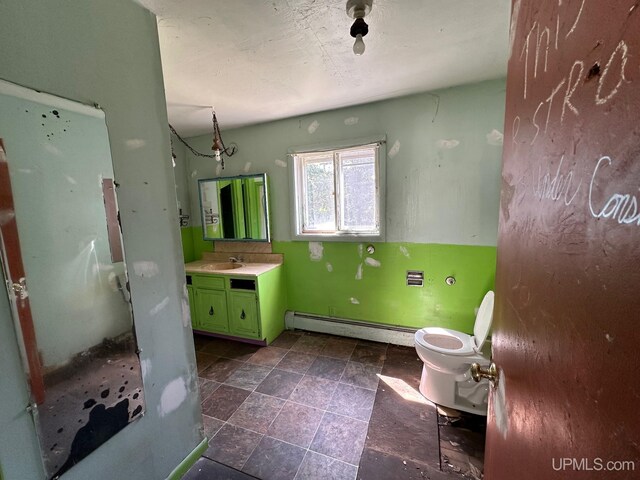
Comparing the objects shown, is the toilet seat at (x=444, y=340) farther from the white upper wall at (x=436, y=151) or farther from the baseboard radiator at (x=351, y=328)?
the white upper wall at (x=436, y=151)

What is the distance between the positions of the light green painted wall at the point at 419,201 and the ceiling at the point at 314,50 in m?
0.20

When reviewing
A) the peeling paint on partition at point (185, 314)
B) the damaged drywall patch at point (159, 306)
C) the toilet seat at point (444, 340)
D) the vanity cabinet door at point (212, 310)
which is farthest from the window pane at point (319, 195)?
the damaged drywall patch at point (159, 306)

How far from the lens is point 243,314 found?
101 inches

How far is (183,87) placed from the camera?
1.84 m

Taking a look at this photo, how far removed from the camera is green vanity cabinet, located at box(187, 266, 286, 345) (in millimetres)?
2508

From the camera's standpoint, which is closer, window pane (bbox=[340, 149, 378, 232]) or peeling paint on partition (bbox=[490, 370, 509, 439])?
peeling paint on partition (bbox=[490, 370, 509, 439])

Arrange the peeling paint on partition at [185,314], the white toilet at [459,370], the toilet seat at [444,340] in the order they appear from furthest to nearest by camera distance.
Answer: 1. the toilet seat at [444,340]
2. the white toilet at [459,370]
3. the peeling paint on partition at [185,314]

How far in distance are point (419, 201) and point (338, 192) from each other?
0.79m

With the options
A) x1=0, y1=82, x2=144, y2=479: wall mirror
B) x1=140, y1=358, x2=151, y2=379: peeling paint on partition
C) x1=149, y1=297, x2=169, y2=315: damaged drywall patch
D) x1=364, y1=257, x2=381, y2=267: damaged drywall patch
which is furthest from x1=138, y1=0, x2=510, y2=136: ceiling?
x1=140, y1=358, x2=151, y2=379: peeling paint on partition

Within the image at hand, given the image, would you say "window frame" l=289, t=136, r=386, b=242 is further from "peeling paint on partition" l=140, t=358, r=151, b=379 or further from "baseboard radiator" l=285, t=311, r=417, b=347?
"peeling paint on partition" l=140, t=358, r=151, b=379

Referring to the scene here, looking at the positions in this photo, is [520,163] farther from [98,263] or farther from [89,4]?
[89,4]

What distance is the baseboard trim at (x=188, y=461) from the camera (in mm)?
1289

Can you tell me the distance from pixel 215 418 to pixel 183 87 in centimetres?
239

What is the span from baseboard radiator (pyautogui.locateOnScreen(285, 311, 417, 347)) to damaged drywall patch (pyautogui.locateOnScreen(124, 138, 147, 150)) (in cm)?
225
